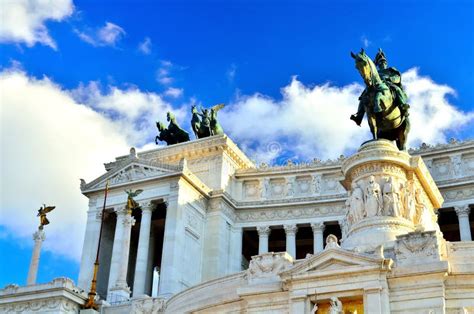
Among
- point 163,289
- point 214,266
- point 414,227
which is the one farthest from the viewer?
point 214,266

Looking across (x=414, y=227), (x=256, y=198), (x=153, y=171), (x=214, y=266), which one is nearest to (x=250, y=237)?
(x=256, y=198)

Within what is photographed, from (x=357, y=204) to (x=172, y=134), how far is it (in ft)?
109

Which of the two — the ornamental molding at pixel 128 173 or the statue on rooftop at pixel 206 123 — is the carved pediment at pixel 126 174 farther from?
the statue on rooftop at pixel 206 123

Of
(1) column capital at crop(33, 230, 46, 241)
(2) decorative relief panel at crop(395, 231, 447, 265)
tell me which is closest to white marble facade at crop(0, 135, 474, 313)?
(2) decorative relief panel at crop(395, 231, 447, 265)

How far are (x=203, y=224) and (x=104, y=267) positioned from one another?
304 inches

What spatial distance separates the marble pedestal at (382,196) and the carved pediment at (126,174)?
22.6m

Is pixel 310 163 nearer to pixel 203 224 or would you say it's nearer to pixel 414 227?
pixel 203 224

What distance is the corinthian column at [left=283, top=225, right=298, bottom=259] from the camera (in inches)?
2068

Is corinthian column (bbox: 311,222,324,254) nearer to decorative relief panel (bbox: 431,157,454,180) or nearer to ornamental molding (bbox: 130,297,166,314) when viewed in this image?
decorative relief panel (bbox: 431,157,454,180)

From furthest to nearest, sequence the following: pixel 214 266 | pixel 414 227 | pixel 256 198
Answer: pixel 256 198
pixel 214 266
pixel 414 227

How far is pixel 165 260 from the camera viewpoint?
151 ft

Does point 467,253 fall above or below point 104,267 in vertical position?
below

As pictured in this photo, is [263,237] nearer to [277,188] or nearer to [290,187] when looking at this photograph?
[277,188]

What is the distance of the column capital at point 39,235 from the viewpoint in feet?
134
